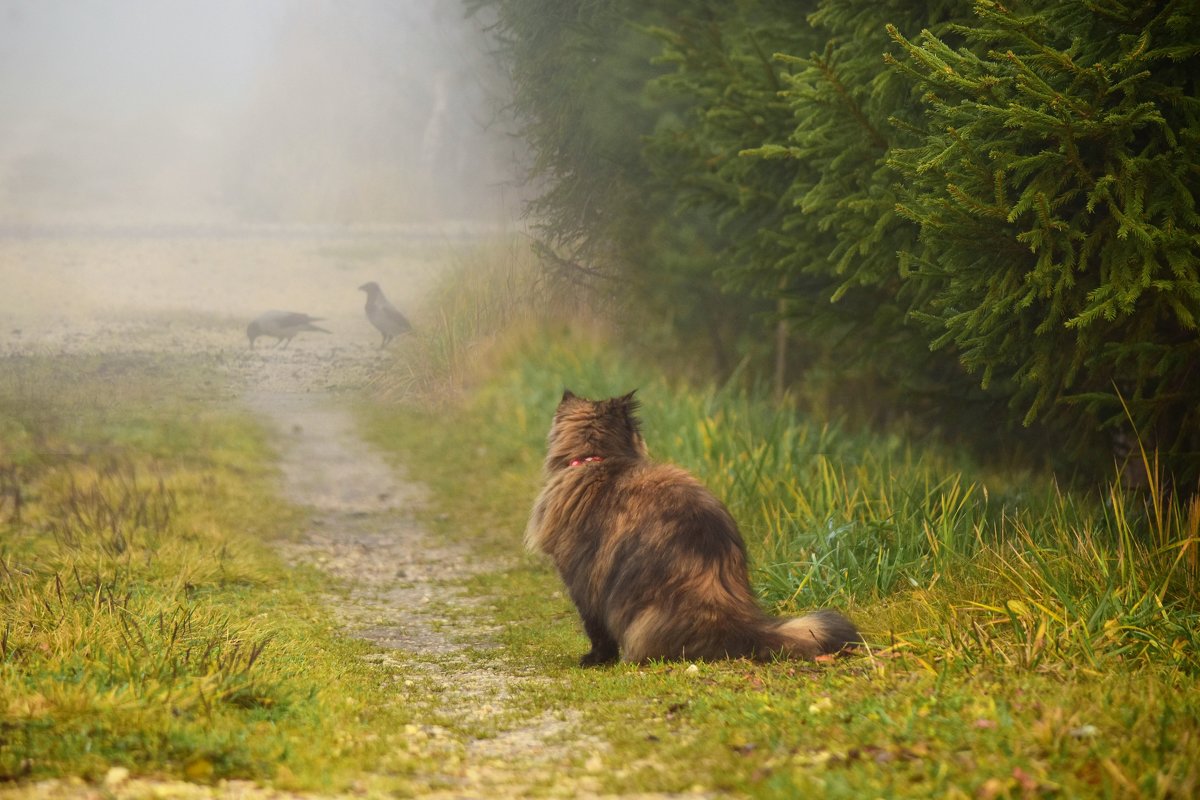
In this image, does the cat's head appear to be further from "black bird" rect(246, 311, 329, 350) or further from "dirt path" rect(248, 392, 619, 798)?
"black bird" rect(246, 311, 329, 350)

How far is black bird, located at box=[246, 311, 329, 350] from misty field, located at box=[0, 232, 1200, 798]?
0.15 meters

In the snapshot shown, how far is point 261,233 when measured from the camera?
1034 cm

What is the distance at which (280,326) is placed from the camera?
10227mm

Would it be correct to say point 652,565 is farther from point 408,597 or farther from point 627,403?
point 408,597

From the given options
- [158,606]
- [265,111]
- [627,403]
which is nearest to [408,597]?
[158,606]

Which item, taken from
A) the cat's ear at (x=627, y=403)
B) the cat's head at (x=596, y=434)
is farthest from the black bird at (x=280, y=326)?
the cat's ear at (x=627, y=403)

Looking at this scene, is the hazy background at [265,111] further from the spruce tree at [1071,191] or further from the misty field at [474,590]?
the spruce tree at [1071,191]

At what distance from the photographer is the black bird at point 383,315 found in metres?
10.3

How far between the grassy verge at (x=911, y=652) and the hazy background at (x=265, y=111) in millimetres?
3558

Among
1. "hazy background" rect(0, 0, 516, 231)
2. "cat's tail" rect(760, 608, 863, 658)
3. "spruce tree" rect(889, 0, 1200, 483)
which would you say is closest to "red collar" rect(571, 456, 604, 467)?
"cat's tail" rect(760, 608, 863, 658)

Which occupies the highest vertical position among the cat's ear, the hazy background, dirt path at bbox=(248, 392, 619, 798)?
the hazy background

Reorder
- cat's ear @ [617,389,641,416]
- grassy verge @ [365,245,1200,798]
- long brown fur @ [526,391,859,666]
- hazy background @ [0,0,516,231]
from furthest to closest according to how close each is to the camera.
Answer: hazy background @ [0,0,516,231], cat's ear @ [617,389,641,416], long brown fur @ [526,391,859,666], grassy verge @ [365,245,1200,798]

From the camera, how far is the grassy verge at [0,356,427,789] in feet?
12.2

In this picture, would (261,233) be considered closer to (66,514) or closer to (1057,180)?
(66,514)
